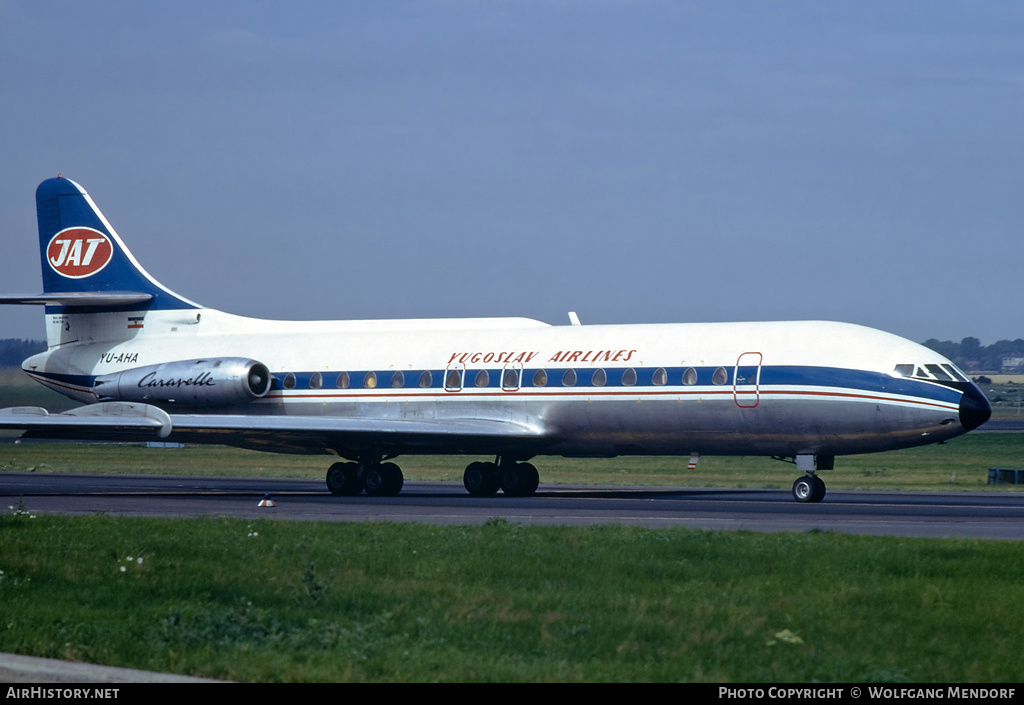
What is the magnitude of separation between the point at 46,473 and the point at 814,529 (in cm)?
3331

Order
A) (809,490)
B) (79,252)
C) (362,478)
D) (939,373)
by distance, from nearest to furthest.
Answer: (939,373) → (809,490) → (362,478) → (79,252)

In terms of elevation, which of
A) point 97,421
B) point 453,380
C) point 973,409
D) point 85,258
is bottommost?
point 97,421

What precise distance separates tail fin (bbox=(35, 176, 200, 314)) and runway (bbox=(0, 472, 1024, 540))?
6617 millimetres

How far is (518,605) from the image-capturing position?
1280 cm

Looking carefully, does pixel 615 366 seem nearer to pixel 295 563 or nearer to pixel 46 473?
pixel 295 563

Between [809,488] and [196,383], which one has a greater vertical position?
[196,383]

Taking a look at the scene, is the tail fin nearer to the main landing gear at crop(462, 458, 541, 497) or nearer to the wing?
the wing

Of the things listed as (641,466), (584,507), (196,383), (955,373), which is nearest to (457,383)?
(584,507)

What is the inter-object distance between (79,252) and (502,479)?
55.9 ft

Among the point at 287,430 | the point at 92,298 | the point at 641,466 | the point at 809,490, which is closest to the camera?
the point at 809,490

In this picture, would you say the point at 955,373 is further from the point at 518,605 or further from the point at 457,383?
the point at 518,605

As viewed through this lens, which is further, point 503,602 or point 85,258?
point 85,258

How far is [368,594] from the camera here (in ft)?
44.0
